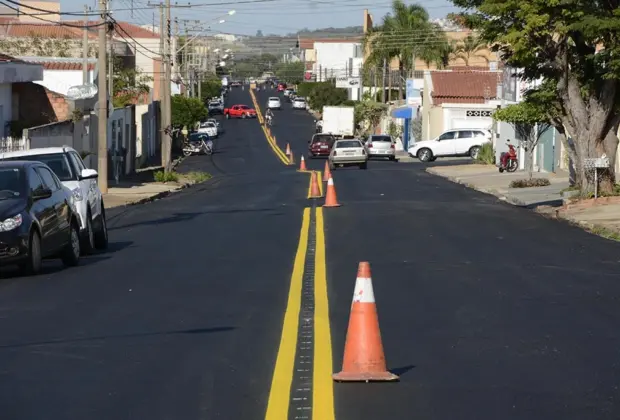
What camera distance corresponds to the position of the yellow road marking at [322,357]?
24.7 feet

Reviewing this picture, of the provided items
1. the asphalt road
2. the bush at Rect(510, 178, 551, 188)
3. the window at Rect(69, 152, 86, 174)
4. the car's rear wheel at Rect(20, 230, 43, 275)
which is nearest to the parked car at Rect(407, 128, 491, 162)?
the bush at Rect(510, 178, 551, 188)

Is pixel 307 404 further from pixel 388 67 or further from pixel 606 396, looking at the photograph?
pixel 388 67

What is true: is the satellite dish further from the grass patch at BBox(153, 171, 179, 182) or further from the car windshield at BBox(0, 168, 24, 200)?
the car windshield at BBox(0, 168, 24, 200)

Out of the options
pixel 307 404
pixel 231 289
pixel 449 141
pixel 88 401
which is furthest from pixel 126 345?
pixel 449 141

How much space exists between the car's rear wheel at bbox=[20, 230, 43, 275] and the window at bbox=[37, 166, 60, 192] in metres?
1.43

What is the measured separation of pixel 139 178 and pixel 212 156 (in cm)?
2723

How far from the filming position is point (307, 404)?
7641mm

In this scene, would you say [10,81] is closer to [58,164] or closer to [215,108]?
[58,164]

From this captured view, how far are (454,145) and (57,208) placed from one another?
53.3 meters

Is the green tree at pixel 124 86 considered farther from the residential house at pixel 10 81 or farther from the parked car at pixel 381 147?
the residential house at pixel 10 81

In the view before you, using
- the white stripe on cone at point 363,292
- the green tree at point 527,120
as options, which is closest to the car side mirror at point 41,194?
the white stripe on cone at point 363,292

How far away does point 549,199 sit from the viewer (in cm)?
3344

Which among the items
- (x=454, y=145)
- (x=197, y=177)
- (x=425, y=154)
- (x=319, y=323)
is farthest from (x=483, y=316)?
(x=425, y=154)

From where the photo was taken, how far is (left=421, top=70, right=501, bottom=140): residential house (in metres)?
76.8
